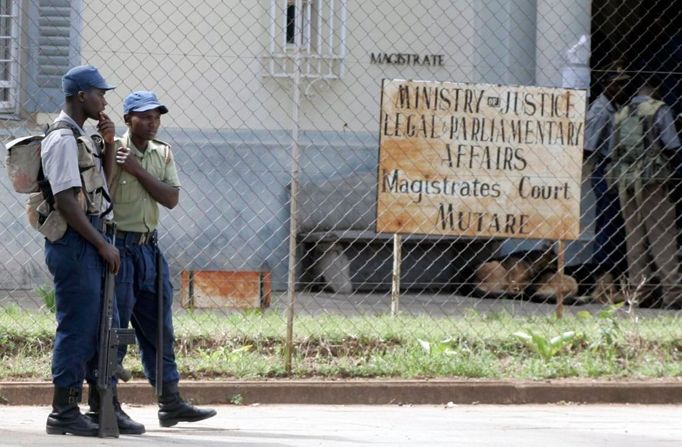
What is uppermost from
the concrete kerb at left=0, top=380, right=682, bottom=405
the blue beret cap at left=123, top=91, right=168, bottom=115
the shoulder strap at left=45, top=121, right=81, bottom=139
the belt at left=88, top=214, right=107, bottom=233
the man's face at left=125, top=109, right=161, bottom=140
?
the blue beret cap at left=123, top=91, right=168, bottom=115

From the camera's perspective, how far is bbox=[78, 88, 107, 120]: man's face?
6.66m

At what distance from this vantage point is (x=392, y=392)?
848 cm

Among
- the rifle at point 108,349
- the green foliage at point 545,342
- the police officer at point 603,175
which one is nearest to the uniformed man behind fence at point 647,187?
the police officer at point 603,175

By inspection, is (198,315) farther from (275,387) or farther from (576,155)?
(576,155)

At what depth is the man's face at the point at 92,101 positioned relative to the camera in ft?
21.8

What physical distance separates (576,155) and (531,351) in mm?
1327

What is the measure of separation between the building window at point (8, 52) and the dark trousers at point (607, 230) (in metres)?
4.82

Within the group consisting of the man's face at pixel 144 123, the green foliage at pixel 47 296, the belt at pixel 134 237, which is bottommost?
the green foliage at pixel 47 296

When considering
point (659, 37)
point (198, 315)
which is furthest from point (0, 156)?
point (659, 37)

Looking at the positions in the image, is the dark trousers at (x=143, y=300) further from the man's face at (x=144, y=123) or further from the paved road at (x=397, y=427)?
the man's face at (x=144, y=123)

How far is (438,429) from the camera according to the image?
7355 millimetres

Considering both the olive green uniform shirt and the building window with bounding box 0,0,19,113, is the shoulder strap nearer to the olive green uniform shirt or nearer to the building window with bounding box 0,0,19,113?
the olive green uniform shirt

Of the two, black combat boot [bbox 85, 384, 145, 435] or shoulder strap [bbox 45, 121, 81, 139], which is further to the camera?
black combat boot [bbox 85, 384, 145, 435]

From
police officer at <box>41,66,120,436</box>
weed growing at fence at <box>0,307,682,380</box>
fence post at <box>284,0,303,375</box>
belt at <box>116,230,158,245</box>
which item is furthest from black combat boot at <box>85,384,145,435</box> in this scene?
fence post at <box>284,0,303,375</box>
